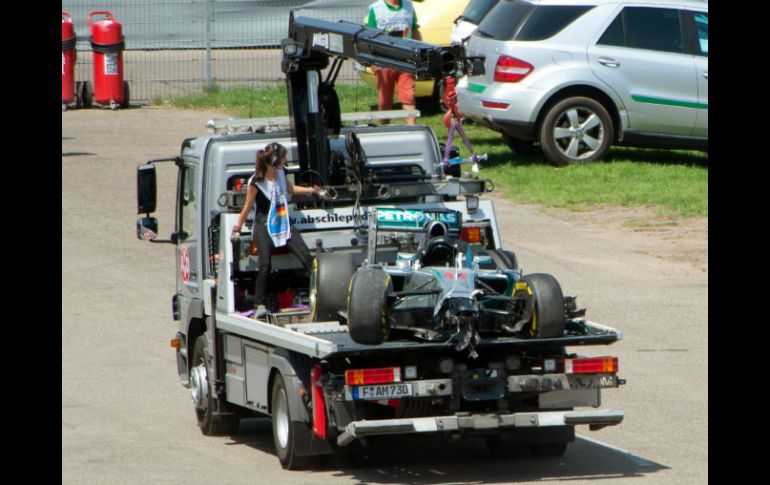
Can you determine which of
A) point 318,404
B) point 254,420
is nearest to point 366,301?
point 318,404

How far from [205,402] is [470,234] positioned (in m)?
2.38

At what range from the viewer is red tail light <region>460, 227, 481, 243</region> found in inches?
426

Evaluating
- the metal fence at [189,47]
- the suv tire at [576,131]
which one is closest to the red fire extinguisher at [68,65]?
the metal fence at [189,47]

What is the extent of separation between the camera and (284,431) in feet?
32.3

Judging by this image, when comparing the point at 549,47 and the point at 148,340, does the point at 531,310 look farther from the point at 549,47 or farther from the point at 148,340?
the point at 549,47

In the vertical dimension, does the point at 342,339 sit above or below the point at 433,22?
below

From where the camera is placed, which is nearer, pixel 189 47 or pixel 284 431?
pixel 284 431

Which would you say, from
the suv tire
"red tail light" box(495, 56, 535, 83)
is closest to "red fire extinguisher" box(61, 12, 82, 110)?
"red tail light" box(495, 56, 535, 83)

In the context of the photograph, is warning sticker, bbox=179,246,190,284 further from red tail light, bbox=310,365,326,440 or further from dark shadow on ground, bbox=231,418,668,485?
red tail light, bbox=310,365,326,440

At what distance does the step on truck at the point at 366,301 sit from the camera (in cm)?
909

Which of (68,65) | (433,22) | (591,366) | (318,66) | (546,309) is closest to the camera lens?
(546,309)

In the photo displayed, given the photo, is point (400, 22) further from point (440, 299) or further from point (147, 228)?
point (440, 299)

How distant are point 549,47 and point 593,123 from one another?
118 centimetres

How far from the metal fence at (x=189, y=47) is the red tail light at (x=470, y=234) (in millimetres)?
15645
